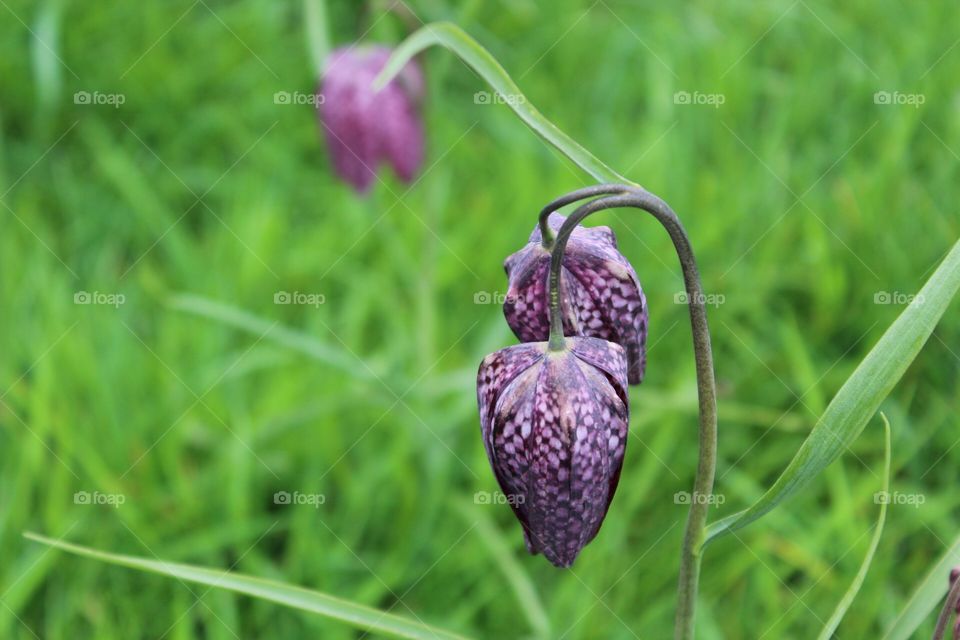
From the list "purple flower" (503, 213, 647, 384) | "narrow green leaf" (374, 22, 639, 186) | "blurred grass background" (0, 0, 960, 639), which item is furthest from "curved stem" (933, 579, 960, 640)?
"blurred grass background" (0, 0, 960, 639)

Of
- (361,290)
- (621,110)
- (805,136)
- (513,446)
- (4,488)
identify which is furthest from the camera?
(621,110)

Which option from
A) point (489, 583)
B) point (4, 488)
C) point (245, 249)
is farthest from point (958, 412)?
point (4, 488)

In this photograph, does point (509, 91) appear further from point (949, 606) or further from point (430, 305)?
point (430, 305)

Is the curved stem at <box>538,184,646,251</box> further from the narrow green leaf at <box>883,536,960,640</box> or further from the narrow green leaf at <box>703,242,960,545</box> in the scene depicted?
the narrow green leaf at <box>883,536,960,640</box>

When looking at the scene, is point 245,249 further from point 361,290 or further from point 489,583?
point 489,583

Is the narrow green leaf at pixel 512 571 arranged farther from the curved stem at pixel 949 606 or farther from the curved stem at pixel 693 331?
the curved stem at pixel 949 606
